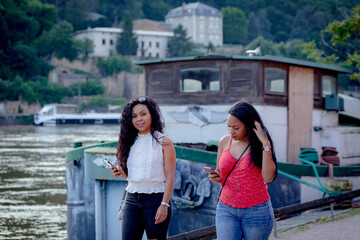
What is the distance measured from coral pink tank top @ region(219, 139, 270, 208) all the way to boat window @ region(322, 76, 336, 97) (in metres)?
8.61

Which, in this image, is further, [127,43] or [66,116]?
[127,43]

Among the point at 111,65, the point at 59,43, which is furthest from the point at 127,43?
the point at 59,43

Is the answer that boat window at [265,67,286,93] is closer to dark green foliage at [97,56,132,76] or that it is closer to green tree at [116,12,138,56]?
dark green foliage at [97,56,132,76]

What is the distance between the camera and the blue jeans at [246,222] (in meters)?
3.95

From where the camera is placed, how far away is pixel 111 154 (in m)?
8.13

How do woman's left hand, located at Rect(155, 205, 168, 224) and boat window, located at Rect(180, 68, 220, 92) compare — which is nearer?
woman's left hand, located at Rect(155, 205, 168, 224)

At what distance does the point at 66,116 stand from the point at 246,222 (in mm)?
76528

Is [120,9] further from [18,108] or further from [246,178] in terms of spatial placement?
[246,178]

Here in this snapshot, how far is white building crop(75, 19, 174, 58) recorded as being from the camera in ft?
381

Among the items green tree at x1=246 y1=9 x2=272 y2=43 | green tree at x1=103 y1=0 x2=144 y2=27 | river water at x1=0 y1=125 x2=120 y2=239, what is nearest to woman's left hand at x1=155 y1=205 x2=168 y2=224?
river water at x1=0 y1=125 x2=120 y2=239

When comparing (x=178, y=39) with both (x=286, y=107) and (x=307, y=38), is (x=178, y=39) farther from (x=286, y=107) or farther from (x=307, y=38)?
(x=286, y=107)

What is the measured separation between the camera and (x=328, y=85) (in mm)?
12414

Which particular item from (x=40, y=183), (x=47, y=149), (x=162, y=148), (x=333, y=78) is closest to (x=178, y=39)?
(x=47, y=149)

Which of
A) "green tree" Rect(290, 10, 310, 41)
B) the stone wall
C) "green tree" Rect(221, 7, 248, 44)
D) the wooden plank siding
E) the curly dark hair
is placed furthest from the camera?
"green tree" Rect(221, 7, 248, 44)
